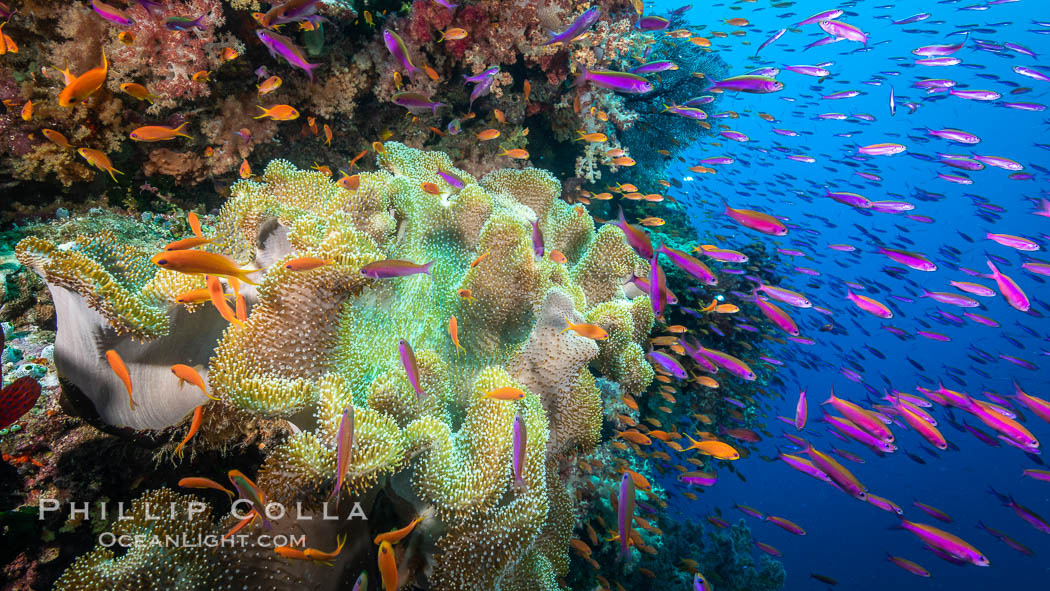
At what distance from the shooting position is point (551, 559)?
2.95m

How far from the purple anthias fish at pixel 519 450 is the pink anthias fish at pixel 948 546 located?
4.30 metres

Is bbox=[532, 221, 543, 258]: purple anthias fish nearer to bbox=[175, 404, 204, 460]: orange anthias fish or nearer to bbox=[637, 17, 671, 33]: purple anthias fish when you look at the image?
bbox=[175, 404, 204, 460]: orange anthias fish

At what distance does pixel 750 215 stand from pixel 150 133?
5163 mm

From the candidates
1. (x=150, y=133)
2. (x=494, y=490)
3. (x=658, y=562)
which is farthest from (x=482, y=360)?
(x=658, y=562)

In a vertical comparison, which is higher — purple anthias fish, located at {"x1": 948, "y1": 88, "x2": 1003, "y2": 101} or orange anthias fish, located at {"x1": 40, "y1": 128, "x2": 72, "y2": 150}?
purple anthias fish, located at {"x1": 948, "y1": 88, "x2": 1003, "y2": 101}

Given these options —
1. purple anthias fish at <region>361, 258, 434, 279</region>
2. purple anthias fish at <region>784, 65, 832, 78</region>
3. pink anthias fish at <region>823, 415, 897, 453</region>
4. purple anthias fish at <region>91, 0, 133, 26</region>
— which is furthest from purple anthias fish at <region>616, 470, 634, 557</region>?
purple anthias fish at <region>784, 65, 832, 78</region>

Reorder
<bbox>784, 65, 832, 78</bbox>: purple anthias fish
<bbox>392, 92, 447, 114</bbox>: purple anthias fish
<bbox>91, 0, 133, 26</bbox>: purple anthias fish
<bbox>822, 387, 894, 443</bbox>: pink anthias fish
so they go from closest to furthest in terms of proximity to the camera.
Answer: <bbox>91, 0, 133, 26</bbox>: purple anthias fish → <bbox>822, 387, 894, 443</bbox>: pink anthias fish → <bbox>392, 92, 447, 114</bbox>: purple anthias fish → <bbox>784, 65, 832, 78</bbox>: purple anthias fish

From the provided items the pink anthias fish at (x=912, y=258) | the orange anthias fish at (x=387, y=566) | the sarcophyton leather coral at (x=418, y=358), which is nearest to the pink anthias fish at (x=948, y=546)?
the pink anthias fish at (x=912, y=258)

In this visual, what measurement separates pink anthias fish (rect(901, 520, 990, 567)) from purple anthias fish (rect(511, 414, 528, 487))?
430 centimetres

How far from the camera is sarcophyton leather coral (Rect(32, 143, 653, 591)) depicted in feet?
6.20

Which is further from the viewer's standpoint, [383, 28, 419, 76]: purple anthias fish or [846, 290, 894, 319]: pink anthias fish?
[846, 290, 894, 319]: pink anthias fish

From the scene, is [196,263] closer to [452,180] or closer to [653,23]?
[452,180]

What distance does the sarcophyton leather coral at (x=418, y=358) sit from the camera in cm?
189

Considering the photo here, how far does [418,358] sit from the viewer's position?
2422mm
